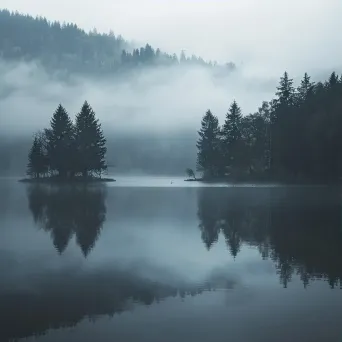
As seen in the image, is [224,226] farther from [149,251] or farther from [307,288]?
[307,288]

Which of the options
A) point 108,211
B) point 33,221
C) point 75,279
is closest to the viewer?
point 75,279

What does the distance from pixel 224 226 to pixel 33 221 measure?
9216 mm

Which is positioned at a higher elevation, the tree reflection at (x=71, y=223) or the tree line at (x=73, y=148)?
the tree line at (x=73, y=148)

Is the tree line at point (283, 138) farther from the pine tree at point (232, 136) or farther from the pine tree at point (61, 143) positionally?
the pine tree at point (61, 143)

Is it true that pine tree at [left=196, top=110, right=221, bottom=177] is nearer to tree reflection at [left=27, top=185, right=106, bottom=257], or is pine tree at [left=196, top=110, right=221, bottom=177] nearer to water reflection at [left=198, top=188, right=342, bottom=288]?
water reflection at [left=198, top=188, right=342, bottom=288]

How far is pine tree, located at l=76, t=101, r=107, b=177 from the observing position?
80438 millimetres

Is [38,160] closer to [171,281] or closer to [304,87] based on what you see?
[304,87]

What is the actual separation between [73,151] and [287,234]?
64.3 m

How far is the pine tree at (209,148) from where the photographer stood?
3415 inches

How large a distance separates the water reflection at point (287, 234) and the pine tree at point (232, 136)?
166 feet

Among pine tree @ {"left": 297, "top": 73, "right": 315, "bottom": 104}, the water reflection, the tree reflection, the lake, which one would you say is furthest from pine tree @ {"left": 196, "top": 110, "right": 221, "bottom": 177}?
the lake

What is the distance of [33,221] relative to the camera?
80.3 feet

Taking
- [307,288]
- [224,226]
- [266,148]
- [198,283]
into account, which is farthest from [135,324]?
[266,148]

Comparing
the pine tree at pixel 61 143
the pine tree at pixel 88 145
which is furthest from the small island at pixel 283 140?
the pine tree at pixel 61 143
